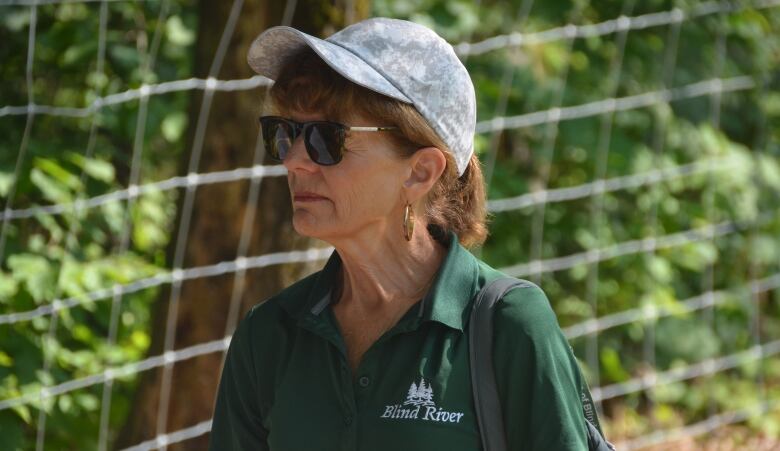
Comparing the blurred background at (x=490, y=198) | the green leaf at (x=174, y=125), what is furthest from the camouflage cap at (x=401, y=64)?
the green leaf at (x=174, y=125)

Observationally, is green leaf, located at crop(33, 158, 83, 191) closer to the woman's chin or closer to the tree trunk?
the tree trunk

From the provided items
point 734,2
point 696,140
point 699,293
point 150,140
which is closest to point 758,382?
point 699,293

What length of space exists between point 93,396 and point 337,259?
1838 millimetres

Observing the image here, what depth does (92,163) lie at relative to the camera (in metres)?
4.16

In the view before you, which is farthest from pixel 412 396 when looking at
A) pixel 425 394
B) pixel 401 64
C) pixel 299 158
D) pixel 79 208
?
pixel 79 208

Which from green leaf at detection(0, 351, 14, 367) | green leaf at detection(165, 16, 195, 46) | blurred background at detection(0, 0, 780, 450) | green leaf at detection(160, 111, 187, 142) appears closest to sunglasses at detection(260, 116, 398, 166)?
blurred background at detection(0, 0, 780, 450)

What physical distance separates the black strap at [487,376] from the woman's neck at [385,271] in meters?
0.17

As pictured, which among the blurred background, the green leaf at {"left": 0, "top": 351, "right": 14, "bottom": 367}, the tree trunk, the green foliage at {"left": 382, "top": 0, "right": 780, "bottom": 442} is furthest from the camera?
the green foliage at {"left": 382, "top": 0, "right": 780, "bottom": 442}

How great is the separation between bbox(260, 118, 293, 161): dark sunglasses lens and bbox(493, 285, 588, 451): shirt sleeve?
0.48 m

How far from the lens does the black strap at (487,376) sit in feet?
7.34

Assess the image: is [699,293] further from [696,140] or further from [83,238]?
[83,238]

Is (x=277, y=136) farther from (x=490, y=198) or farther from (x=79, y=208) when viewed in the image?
(x=490, y=198)

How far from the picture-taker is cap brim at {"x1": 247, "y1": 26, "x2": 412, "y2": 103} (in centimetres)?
228

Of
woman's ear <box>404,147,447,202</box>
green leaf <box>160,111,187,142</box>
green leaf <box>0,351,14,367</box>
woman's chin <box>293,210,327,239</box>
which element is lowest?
green leaf <box>0,351,14,367</box>
